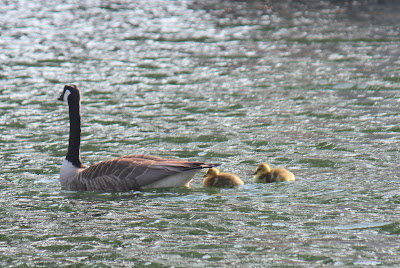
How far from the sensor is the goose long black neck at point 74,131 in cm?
1155

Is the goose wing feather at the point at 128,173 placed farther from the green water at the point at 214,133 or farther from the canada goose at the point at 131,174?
→ the green water at the point at 214,133

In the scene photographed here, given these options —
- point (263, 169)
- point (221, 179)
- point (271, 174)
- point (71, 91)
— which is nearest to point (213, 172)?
point (221, 179)

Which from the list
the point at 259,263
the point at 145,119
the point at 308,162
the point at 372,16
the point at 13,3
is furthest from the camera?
the point at 13,3

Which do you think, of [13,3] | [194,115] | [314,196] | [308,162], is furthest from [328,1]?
[314,196]

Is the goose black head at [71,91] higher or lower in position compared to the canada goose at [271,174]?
higher

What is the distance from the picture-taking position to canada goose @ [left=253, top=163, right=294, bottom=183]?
34.4 feet

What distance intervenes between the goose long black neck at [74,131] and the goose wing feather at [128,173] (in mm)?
619

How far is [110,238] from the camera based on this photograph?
8.62 metres

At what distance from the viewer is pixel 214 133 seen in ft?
45.9

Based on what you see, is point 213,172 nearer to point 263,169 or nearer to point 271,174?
point 263,169

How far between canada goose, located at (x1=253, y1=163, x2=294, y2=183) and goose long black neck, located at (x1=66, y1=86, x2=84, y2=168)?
9.76ft

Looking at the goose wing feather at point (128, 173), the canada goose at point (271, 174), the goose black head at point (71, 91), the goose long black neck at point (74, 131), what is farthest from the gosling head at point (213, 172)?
the goose black head at point (71, 91)

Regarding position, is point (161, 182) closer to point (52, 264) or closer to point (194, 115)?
point (52, 264)

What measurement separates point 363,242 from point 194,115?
774 centimetres
